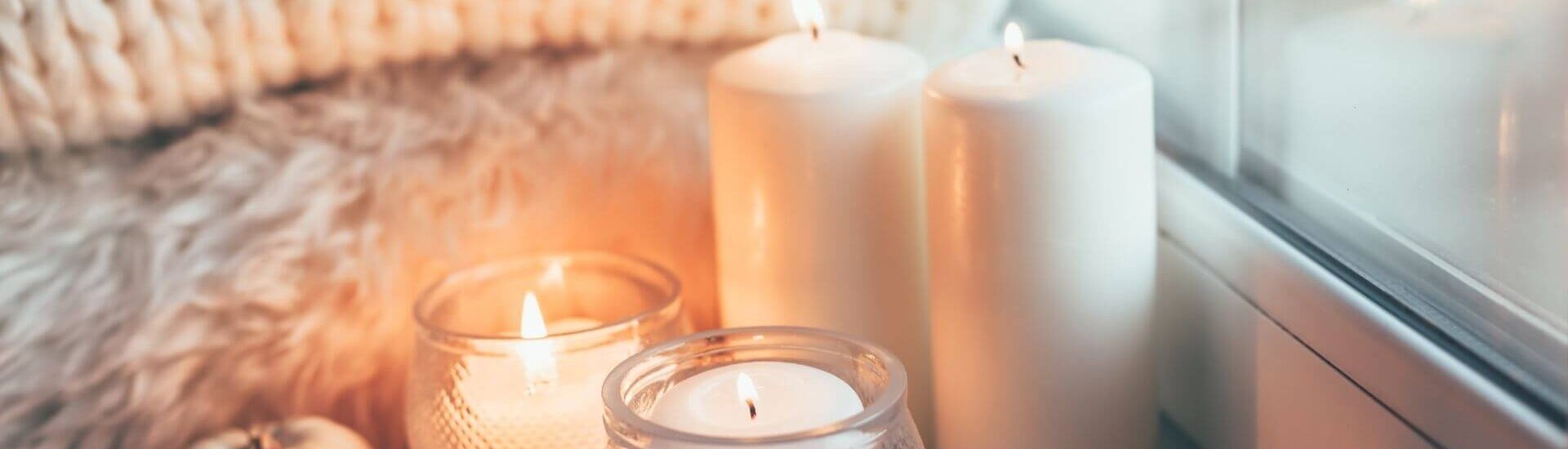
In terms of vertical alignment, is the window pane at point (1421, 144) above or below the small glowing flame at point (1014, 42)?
below

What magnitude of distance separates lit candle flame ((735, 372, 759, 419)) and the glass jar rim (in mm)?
103

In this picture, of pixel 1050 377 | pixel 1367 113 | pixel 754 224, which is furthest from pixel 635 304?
pixel 1367 113

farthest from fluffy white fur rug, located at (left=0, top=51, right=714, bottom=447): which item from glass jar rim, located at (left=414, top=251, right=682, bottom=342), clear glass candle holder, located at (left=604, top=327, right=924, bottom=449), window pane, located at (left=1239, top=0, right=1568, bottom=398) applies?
window pane, located at (left=1239, top=0, right=1568, bottom=398)

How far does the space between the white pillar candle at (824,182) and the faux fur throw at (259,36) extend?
73 millimetres

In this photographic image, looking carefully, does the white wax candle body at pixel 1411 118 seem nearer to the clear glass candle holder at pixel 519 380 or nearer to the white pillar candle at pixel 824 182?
the white pillar candle at pixel 824 182

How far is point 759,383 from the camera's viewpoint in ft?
1.46

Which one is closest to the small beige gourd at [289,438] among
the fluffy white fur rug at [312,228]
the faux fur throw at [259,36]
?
the fluffy white fur rug at [312,228]

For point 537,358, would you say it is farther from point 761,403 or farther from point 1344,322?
point 1344,322

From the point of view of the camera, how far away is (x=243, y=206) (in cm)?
53

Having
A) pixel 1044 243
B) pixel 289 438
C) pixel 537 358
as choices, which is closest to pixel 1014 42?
pixel 1044 243

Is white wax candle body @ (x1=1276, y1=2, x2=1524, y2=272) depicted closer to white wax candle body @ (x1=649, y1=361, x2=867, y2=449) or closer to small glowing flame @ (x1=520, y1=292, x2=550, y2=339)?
white wax candle body @ (x1=649, y1=361, x2=867, y2=449)

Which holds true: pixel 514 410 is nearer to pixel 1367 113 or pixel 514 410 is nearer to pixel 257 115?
pixel 257 115

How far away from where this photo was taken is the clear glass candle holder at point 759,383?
1.28 ft

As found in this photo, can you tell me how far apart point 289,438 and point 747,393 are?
0.71 feet
